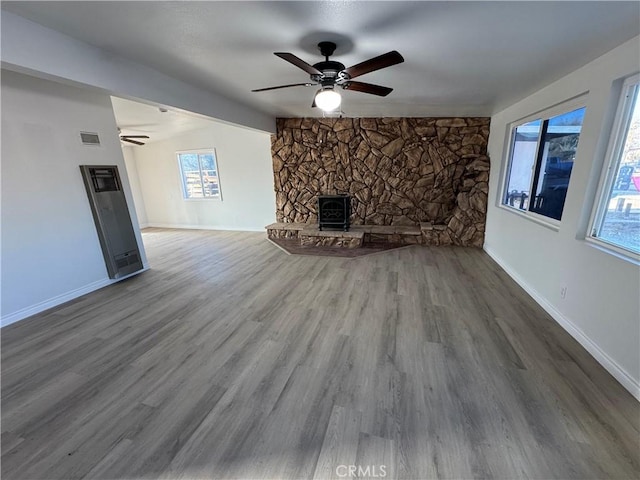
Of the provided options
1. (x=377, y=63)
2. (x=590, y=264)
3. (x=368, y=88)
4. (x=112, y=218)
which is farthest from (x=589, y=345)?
(x=112, y=218)

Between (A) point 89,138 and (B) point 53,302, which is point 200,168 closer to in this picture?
(A) point 89,138

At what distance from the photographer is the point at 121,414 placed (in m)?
1.68

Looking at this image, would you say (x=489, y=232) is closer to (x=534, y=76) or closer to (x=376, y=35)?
(x=534, y=76)

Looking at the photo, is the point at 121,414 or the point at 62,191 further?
the point at 62,191

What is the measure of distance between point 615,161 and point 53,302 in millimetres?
5607

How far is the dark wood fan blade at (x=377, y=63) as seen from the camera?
194 centimetres

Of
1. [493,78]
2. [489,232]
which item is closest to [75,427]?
[493,78]

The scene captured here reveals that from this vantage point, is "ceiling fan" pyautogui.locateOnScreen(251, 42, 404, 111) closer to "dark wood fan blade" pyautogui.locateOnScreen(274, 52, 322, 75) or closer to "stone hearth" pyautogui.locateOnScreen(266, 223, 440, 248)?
"dark wood fan blade" pyautogui.locateOnScreen(274, 52, 322, 75)

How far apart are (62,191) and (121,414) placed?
9.26ft

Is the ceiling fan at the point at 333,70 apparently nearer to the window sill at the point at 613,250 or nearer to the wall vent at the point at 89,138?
the window sill at the point at 613,250

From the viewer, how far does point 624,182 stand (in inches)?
80.2

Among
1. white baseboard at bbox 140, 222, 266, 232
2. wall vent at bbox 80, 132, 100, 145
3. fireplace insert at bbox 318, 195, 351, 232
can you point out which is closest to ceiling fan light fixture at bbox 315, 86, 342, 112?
fireplace insert at bbox 318, 195, 351, 232

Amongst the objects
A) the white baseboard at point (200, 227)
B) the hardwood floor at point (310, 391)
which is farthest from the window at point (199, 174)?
the hardwood floor at point (310, 391)

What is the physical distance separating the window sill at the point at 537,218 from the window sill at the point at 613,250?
1.56 feet
